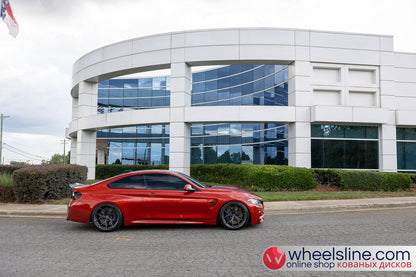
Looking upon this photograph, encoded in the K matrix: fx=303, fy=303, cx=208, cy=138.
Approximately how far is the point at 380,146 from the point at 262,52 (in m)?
8.64

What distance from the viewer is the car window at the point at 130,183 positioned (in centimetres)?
764

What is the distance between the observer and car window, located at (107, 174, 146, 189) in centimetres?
764

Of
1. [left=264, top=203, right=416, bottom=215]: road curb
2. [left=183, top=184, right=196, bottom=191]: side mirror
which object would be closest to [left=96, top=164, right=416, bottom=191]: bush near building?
[left=264, top=203, right=416, bottom=215]: road curb

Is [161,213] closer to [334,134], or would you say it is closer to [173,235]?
[173,235]

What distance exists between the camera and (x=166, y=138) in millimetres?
35688

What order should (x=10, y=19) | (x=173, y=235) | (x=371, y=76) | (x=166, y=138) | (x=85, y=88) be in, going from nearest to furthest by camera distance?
1. (x=173, y=235)
2. (x=10, y=19)
3. (x=371, y=76)
4. (x=85, y=88)
5. (x=166, y=138)

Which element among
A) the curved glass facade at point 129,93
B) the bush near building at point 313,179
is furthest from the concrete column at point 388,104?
the curved glass facade at point 129,93

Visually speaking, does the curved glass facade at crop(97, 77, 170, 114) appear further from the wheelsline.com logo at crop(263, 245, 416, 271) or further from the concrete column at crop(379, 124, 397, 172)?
the wheelsline.com logo at crop(263, 245, 416, 271)

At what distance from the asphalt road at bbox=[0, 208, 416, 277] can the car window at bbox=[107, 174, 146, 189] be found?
42.3 inches

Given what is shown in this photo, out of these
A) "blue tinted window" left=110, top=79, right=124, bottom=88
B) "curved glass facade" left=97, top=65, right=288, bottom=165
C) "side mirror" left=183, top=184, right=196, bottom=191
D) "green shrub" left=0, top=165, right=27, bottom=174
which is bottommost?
"side mirror" left=183, top=184, right=196, bottom=191

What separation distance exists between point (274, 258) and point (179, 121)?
12.8 metres

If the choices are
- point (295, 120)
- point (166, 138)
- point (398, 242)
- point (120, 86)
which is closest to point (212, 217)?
point (398, 242)

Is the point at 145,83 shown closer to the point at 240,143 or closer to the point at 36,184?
the point at 240,143

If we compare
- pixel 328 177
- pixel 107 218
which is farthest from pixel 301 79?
pixel 107 218
